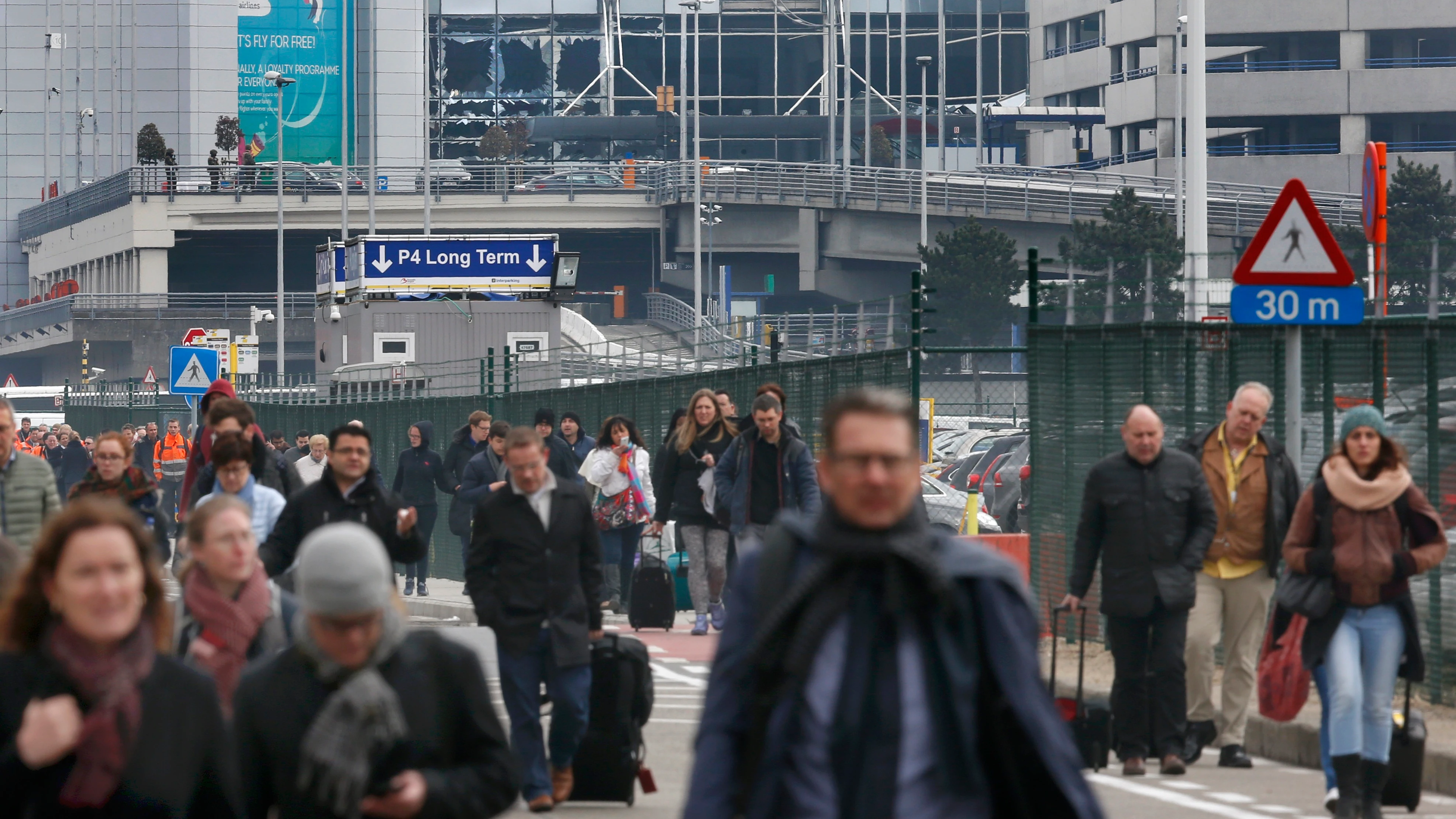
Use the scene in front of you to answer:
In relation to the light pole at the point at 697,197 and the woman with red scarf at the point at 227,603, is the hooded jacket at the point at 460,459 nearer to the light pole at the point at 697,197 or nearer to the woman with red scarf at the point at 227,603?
the woman with red scarf at the point at 227,603

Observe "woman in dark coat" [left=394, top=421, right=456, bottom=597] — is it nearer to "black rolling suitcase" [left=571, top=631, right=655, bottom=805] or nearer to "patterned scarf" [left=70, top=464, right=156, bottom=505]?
"patterned scarf" [left=70, top=464, right=156, bottom=505]

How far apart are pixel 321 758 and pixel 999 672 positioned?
1275 mm

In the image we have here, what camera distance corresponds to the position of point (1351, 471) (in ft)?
30.5

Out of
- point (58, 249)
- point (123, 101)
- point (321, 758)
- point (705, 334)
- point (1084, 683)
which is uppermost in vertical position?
point (123, 101)

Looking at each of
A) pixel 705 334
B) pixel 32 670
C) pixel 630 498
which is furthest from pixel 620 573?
pixel 32 670

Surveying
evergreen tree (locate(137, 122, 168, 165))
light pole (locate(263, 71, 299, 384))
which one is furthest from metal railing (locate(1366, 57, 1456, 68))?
evergreen tree (locate(137, 122, 168, 165))

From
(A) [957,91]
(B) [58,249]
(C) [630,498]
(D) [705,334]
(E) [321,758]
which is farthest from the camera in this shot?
(A) [957,91]

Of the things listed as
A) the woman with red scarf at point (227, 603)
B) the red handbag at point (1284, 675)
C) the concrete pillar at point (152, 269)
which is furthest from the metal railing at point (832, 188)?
the woman with red scarf at point (227, 603)

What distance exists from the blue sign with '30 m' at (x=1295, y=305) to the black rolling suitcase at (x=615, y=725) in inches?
128

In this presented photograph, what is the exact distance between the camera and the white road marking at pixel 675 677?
14570 millimetres

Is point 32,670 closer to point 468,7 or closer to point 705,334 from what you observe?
point 705,334

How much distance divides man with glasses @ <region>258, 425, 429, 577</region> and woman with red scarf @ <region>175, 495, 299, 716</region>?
10.7ft

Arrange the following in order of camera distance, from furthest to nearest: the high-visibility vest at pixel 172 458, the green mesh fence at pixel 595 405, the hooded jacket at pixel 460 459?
the high-visibility vest at pixel 172 458 → the hooded jacket at pixel 460 459 → the green mesh fence at pixel 595 405

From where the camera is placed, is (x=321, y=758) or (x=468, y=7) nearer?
(x=321, y=758)
